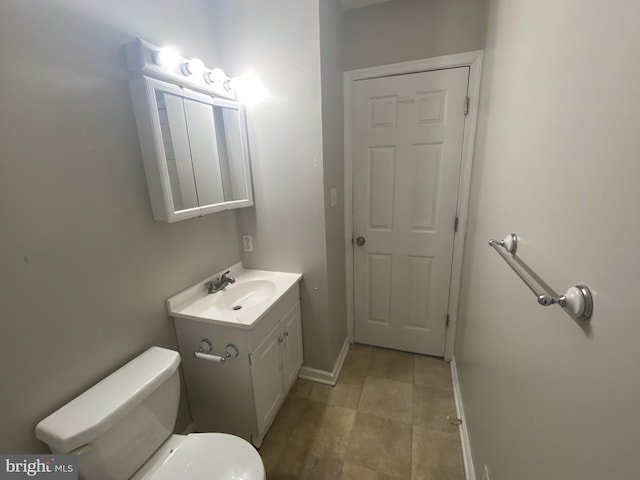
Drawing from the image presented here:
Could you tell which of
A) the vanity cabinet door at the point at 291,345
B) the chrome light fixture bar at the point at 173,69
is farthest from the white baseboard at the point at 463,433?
the chrome light fixture bar at the point at 173,69

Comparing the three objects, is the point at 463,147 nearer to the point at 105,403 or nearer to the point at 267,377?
the point at 267,377

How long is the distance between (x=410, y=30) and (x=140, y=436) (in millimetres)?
2490

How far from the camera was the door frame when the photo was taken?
1688mm

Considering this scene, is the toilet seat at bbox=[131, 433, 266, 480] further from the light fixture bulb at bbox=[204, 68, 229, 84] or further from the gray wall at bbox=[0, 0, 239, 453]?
the light fixture bulb at bbox=[204, 68, 229, 84]

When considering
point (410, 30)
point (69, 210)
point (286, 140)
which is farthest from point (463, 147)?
point (69, 210)

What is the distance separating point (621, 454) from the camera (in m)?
0.45

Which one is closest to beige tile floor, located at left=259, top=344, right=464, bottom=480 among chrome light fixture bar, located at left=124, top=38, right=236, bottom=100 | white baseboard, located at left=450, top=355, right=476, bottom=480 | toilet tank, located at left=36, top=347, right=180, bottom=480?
white baseboard, located at left=450, top=355, right=476, bottom=480

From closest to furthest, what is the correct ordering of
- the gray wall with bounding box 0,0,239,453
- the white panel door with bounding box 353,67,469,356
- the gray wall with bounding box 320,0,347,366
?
1. the gray wall with bounding box 0,0,239,453
2. the gray wall with bounding box 320,0,347,366
3. the white panel door with bounding box 353,67,469,356

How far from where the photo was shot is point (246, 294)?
175cm

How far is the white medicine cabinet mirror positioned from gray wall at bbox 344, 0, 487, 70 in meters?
0.92

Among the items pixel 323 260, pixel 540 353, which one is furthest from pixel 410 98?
pixel 540 353

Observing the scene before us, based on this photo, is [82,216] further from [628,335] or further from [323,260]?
[628,335]

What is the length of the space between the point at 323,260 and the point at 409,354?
117 centimetres

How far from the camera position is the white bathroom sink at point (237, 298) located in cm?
134
